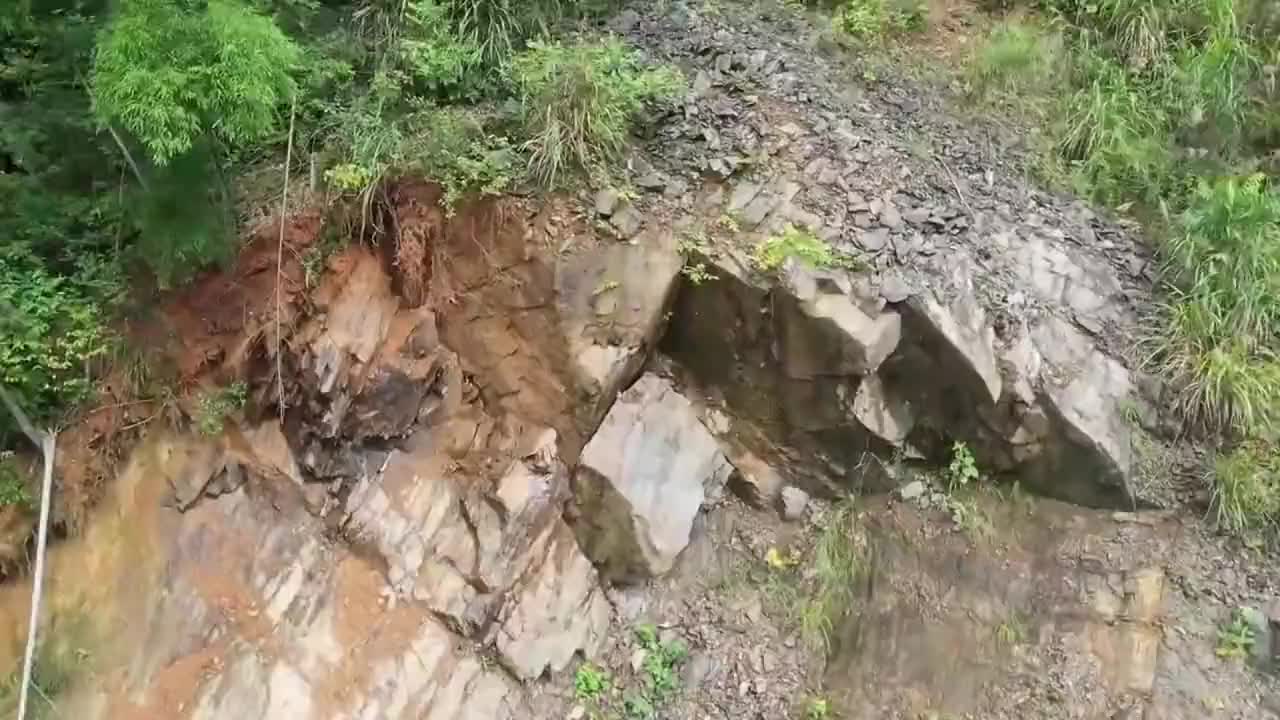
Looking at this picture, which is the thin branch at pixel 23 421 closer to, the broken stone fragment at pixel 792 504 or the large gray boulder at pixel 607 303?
the large gray boulder at pixel 607 303

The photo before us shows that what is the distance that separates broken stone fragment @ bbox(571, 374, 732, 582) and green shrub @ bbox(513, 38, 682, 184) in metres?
1.06

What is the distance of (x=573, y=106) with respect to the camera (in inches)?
166

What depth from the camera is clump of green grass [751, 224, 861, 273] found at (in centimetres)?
408

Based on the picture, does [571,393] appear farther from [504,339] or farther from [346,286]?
[346,286]

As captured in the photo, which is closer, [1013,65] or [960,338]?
[960,338]

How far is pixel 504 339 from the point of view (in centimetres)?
428

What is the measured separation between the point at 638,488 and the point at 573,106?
1722 millimetres

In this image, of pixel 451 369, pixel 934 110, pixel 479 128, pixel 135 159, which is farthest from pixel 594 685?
pixel 934 110

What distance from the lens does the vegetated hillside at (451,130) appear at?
11.5 ft

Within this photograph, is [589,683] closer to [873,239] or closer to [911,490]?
[911,490]

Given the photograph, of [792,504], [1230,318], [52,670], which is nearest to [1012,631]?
[792,504]

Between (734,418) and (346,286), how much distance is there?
6.06ft

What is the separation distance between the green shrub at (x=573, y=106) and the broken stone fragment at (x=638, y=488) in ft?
3.48

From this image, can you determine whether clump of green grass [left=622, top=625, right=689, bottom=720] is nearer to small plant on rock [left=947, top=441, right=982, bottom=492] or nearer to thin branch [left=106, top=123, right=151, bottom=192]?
small plant on rock [left=947, top=441, right=982, bottom=492]
